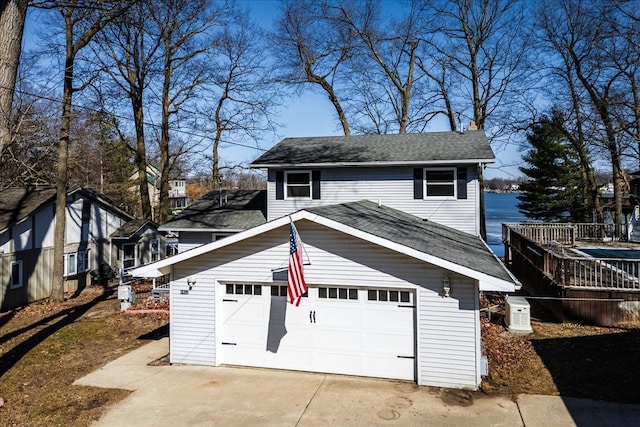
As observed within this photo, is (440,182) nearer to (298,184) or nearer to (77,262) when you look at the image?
(298,184)

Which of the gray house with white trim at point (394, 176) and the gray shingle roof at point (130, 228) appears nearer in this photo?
the gray house with white trim at point (394, 176)

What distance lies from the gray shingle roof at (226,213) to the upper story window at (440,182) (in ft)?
22.0

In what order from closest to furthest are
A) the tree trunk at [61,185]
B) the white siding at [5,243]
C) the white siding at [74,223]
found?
the white siding at [5,243] < the tree trunk at [61,185] < the white siding at [74,223]

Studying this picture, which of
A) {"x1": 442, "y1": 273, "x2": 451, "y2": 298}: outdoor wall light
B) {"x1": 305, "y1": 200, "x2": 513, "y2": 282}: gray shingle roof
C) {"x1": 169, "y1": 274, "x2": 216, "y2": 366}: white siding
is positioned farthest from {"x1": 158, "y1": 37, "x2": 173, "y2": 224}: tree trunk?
{"x1": 442, "y1": 273, "x2": 451, "y2": 298}: outdoor wall light

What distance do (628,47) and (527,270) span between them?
54.0ft

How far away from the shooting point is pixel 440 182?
15.9 m

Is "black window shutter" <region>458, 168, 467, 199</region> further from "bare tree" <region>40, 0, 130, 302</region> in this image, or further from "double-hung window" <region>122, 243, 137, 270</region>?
"double-hung window" <region>122, 243, 137, 270</region>

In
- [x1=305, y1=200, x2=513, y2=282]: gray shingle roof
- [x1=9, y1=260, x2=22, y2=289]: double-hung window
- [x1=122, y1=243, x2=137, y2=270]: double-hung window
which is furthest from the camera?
[x1=122, y1=243, x2=137, y2=270]: double-hung window

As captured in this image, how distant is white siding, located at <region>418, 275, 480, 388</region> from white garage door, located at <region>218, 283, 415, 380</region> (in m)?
0.30

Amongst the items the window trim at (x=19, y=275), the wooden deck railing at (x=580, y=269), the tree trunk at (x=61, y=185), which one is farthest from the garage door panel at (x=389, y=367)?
the window trim at (x=19, y=275)

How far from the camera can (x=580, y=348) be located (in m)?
11.0

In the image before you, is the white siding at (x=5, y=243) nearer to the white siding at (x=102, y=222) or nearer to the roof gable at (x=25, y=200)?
the roof gable at (x=25, y=200)

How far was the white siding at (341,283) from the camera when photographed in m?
8.91

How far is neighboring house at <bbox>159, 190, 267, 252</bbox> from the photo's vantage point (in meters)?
18.0
